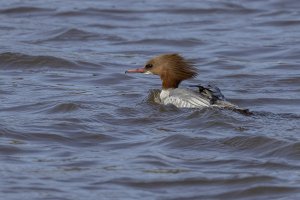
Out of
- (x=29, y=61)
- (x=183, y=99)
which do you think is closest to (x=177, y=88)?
(x=183, y=99)

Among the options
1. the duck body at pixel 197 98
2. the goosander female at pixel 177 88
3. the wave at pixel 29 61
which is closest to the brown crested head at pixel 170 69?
the goosander female at pixel 177 88

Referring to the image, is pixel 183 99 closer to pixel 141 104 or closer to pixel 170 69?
pixel 141 104

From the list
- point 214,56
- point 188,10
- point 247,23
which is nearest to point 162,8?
point 188,10

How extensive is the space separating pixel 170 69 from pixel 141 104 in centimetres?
86

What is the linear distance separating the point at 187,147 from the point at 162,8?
944 centimetres

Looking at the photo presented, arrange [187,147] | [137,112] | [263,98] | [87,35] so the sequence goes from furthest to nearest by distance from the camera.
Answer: [87,35], [263,98], [137,112], [187,147]

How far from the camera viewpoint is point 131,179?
29.9 feet

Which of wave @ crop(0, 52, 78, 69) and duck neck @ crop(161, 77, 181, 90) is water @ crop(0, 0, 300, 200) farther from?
duck neck @ crop(161, 77, 181, 90)

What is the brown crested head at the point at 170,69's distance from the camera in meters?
13.2

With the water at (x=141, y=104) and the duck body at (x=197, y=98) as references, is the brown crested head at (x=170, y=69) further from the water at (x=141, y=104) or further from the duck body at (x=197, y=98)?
the duck body at (x=197, y=98)

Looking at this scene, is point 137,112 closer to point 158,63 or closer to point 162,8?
point 158,63

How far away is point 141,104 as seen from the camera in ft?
Result: 41.6

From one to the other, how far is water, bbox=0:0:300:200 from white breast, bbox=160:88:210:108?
15cm

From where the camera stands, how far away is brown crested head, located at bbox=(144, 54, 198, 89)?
521 inches
